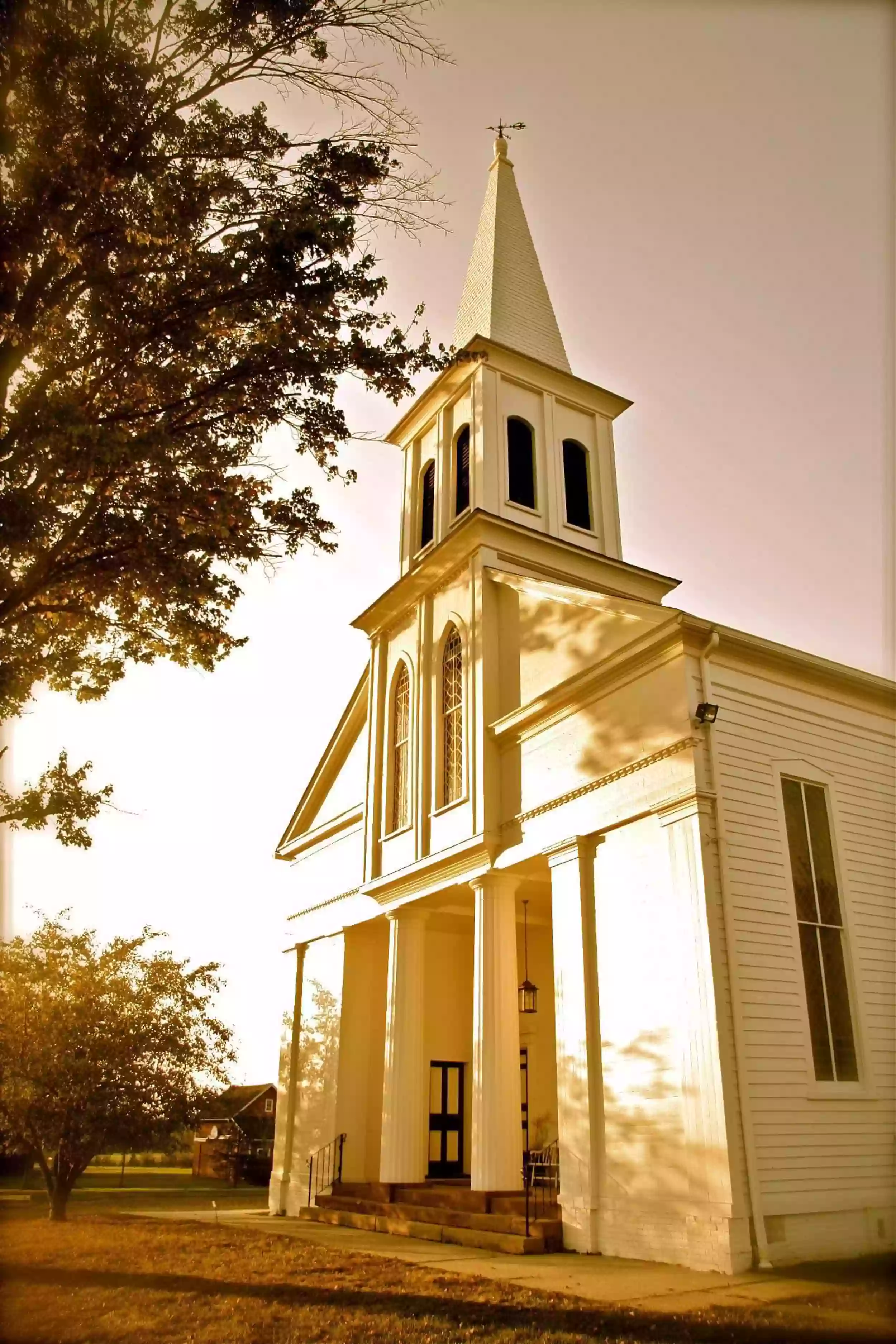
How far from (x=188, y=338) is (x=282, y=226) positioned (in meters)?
1.50

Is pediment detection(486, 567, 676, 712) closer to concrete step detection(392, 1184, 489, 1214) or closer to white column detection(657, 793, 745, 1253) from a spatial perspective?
white column detection(657, 793, 745, 1253)

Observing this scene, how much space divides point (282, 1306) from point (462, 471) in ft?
55.3

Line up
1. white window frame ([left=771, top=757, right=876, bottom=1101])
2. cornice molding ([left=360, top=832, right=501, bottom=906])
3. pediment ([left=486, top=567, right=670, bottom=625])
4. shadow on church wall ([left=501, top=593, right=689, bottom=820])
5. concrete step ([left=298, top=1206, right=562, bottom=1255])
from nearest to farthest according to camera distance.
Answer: white window frame ([left=771, top=757, right=876, bottom=1101]) → concrete step ([left=298, top=1206, right=562, bottom=1255]) → shadow on church wall ([left=501, top=593, right=689, bottom=820]) → pediment ([left=486, top=567, right=670, bottom=625]) → cornice molding ([left=360, top=832, right=501, bottom=906])

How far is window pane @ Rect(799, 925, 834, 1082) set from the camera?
495 inches

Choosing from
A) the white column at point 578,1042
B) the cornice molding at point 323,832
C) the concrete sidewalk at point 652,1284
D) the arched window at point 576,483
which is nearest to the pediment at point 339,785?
the cornice molding at point 323,832

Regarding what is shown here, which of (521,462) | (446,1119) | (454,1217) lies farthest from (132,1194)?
(521,462)

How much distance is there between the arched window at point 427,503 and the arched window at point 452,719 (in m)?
4.17

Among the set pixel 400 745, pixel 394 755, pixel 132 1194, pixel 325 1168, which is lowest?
pixel 132 1194

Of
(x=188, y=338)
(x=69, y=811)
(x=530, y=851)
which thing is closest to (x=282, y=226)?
(x=188, y=338)

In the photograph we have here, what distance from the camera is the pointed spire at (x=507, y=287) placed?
24141 mm

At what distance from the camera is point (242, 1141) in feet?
170

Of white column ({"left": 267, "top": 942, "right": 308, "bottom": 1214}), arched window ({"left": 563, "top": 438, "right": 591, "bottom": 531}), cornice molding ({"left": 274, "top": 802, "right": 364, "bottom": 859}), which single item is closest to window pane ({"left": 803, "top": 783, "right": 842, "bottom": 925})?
arched window ({"left": 563, "top": 438, "right": 591, "bottom": 531})

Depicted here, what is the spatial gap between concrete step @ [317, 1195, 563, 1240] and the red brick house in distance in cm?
2654

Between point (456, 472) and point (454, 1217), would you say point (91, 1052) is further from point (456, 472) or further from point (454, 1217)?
point (456, 472)
